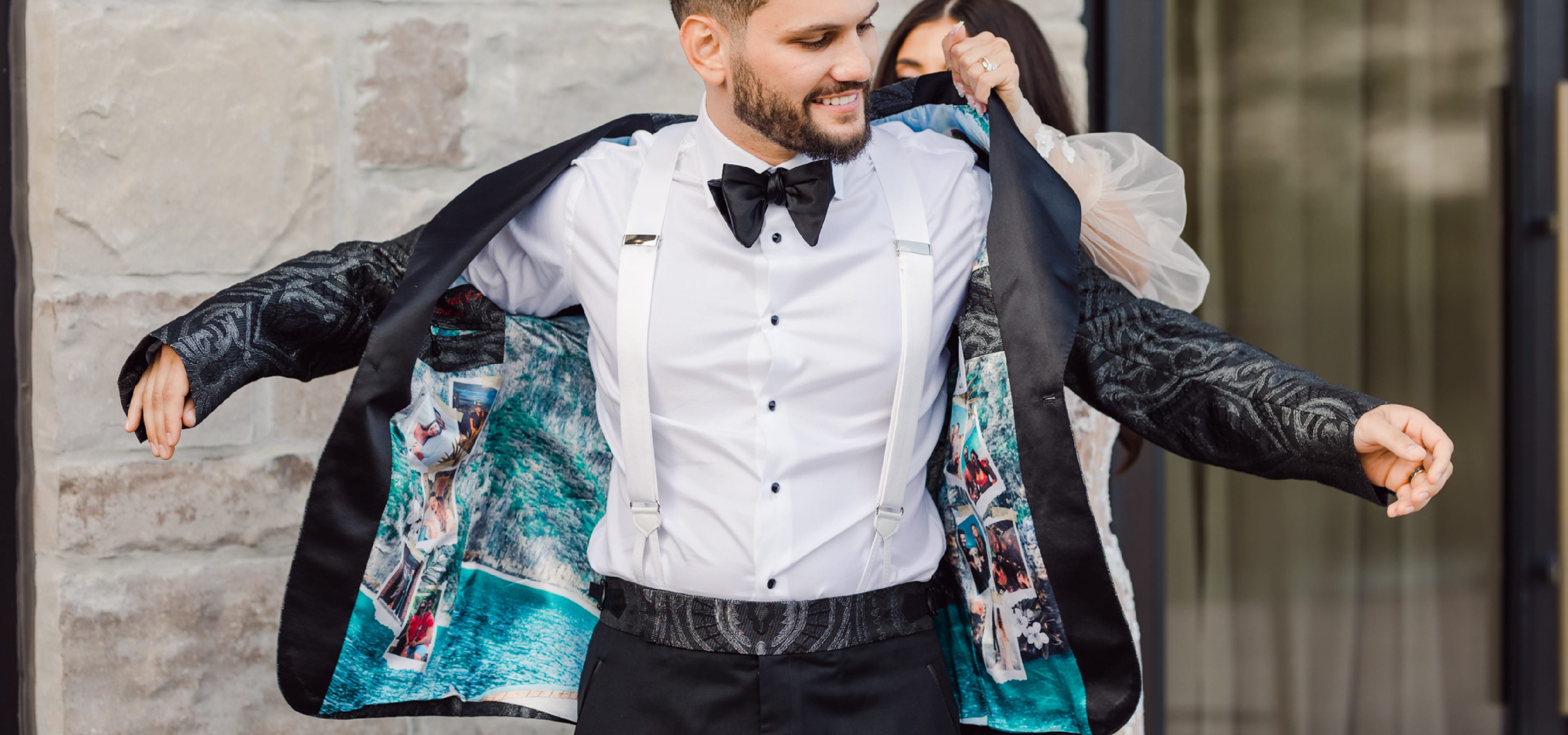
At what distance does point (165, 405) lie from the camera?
4.24 feet

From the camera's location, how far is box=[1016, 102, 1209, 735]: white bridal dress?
4.87ft

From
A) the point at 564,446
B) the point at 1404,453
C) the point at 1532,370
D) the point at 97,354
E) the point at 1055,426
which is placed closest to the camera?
the point at 1404,453

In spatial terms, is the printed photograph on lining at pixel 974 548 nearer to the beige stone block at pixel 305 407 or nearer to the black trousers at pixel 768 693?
the black trousers at pixel 768 693

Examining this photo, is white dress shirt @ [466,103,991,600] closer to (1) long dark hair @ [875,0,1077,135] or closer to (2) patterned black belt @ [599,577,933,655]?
(2) patterned black belt @ [599,577,933,655]

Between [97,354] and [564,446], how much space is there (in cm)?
86

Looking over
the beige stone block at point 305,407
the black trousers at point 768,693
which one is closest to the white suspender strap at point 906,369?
the black trousers at point 768,693

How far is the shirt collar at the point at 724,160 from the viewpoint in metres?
1.43

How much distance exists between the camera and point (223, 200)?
1.94 m

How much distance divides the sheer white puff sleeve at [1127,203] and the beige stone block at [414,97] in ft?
3.37

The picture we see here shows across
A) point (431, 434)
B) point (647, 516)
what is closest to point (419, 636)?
point (431, 434)

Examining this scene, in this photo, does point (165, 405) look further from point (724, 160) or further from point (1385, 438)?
point (1385, 438)

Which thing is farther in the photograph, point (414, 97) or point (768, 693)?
point (414, 97)

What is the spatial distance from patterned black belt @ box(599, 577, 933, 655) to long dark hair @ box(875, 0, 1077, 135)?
0.93 meters

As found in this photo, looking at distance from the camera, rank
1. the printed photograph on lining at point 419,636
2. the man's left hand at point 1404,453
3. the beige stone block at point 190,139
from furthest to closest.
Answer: the beige stone block at point 190,139 → the printed photograph on lining at point 419,636 → the man's left hand at point 1404,453
